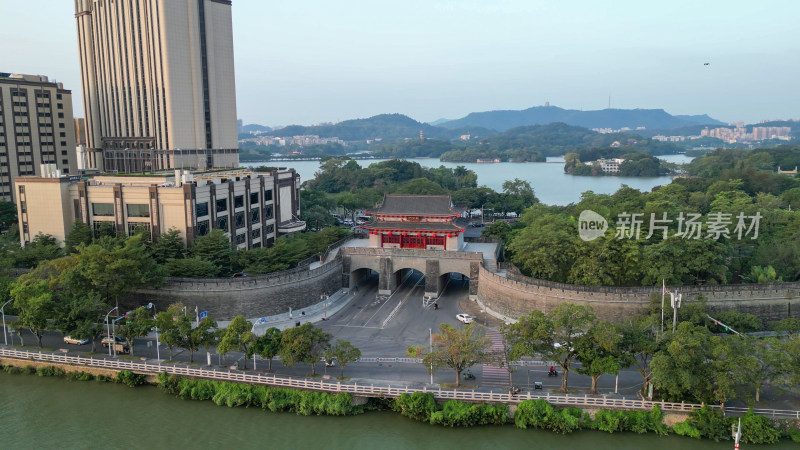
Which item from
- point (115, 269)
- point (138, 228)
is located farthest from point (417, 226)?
point (115, 269)

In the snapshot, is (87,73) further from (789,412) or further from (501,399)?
(789,412)

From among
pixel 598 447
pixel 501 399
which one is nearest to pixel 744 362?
pixel 598 447

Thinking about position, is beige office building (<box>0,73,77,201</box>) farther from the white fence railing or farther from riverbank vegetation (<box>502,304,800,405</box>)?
riverbank vegetation (<box>502,304,800,405</box>)

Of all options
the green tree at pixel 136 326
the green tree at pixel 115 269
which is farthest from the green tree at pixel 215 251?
the green tree at pixel 136 326

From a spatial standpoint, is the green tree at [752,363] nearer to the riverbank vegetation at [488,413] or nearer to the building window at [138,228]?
the riverbank vegetation at [488,413]

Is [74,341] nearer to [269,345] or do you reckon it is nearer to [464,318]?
[269,345]

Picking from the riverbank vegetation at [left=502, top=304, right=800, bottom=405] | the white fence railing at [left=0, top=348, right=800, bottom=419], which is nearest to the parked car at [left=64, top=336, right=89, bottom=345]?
the white fence railing at [left=0, top=348, right=800, bottom=419]
